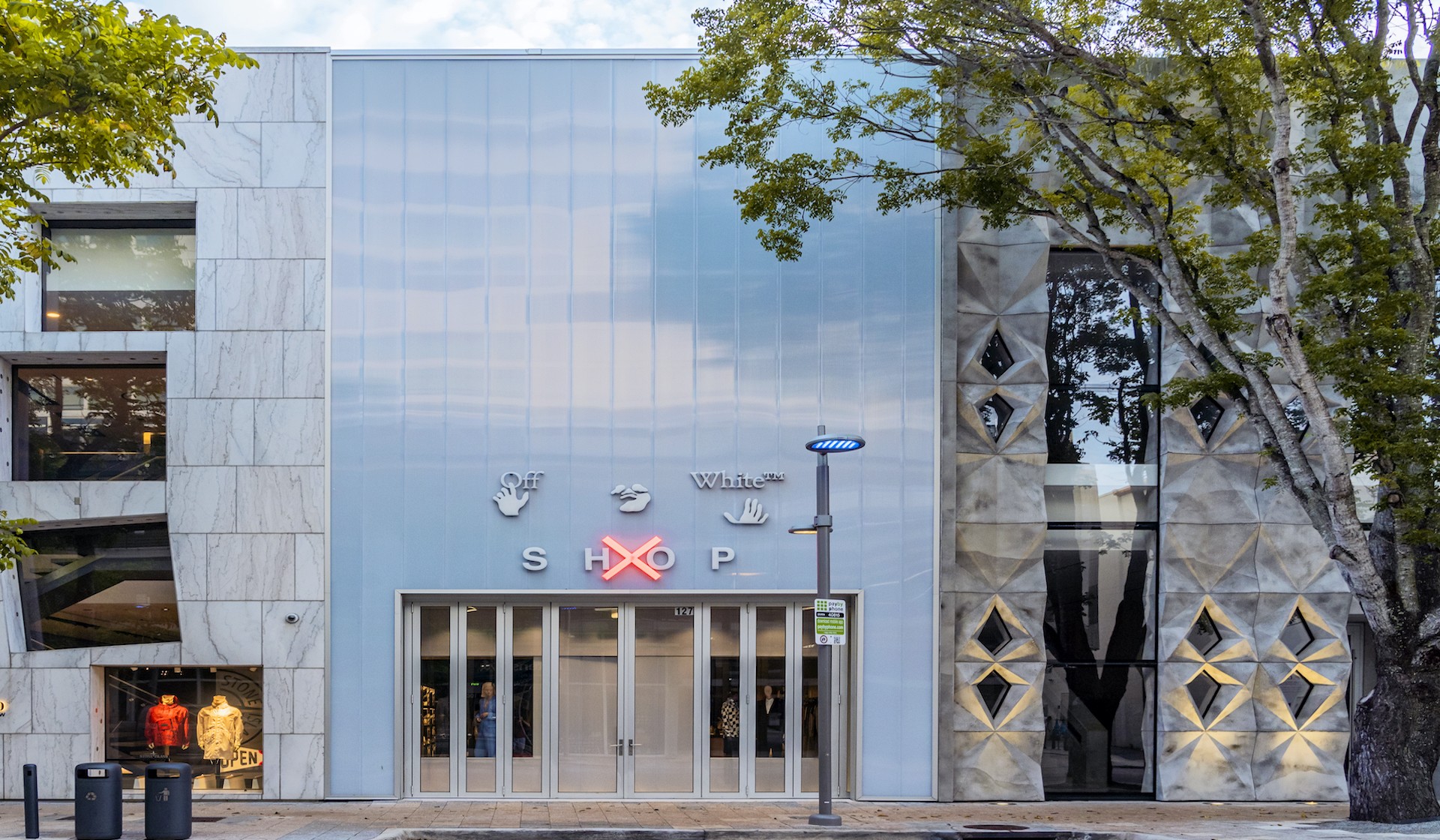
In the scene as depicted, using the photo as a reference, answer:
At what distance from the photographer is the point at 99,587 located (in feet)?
49.3

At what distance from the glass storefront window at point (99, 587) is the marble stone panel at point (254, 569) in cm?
97

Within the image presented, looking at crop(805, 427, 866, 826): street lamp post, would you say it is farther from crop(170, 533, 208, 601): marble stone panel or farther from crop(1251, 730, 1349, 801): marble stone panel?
crop(170, 533, 208, 601): marble stone panel

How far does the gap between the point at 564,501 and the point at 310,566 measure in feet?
12.3

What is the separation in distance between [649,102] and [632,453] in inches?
192

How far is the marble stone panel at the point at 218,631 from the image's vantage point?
572 inches

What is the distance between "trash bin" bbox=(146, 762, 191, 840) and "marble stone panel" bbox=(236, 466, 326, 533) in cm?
374

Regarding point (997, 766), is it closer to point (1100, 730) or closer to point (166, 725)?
point (1100, 730)

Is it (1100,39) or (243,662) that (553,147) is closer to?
(1100,39)

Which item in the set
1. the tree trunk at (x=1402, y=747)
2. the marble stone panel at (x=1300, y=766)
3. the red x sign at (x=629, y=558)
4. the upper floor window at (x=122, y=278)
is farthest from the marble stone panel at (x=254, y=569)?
the marble stone panel at (x=1300, y=766)

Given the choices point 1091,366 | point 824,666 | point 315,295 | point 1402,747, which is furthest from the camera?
point 1091,366

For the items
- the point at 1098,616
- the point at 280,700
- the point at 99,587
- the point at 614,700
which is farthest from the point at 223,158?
the point at 1098,616

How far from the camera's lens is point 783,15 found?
11898 millimetres

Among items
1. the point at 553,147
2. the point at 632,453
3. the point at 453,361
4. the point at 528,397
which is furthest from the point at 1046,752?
the point at 553,147

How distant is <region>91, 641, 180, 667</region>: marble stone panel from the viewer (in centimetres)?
1459
